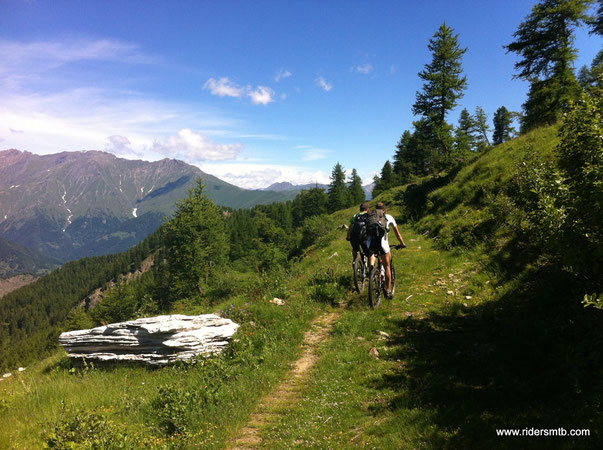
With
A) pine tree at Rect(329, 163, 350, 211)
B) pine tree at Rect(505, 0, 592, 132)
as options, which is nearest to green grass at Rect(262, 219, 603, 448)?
pine tree at Rect(505, 0, 592, 132)

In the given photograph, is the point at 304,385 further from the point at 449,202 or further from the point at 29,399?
the point at 449,202

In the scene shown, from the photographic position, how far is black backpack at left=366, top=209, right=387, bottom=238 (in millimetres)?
8805

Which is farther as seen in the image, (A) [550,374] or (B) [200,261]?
(B) [200,261]

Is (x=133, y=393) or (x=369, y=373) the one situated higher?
(x=369, y=373)

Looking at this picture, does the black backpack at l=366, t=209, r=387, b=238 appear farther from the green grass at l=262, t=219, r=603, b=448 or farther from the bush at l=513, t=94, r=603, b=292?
the bush at l=513, t=94, r=603, b=292

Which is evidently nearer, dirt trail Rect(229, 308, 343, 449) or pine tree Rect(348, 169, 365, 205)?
dirt trail Rect(229, 308, 343, 449)

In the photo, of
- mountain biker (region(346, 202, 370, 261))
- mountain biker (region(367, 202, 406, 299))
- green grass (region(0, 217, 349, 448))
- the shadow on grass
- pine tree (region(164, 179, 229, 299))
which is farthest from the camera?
pine tree (region(164, 179, 229, 299))

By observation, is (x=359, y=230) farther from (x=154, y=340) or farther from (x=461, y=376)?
(x=154, y=340)

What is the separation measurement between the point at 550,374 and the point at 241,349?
6.90 meters

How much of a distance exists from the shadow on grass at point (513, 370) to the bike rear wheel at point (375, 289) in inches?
76.0

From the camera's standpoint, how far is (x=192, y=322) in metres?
8.34

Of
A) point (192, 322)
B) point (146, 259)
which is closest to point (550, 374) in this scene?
point (192, 322)

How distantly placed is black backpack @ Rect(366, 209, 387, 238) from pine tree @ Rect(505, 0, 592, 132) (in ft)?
57.4

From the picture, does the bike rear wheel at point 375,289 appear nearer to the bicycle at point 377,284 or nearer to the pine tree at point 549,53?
the bicycle at point 377,284
